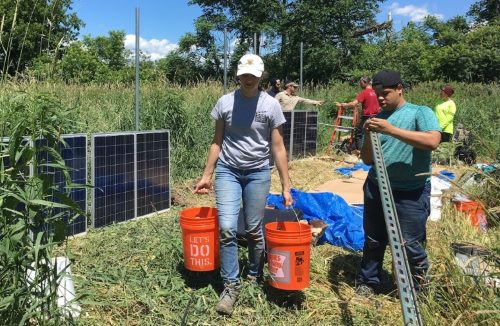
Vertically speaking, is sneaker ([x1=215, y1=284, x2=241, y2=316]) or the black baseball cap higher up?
the black baseball cap

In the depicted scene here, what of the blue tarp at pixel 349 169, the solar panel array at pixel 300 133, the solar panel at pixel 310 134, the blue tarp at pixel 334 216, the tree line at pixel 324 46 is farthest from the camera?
the tree line at pixel 324 46

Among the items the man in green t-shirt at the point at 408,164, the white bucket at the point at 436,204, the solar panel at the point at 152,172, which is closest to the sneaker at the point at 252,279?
the man in green t-shirt at the point at 408,164

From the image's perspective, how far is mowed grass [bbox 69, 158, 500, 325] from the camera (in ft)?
8.92

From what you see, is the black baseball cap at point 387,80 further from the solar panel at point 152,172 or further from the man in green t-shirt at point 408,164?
the solar panel at point 152,172

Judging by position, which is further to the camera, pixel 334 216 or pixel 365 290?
pixel 334 216

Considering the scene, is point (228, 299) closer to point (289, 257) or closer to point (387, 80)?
point (289, 257)

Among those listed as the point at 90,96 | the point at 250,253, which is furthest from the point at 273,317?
the point at 90,96

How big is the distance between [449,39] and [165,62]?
19.2 metres

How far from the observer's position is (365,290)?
3.60m

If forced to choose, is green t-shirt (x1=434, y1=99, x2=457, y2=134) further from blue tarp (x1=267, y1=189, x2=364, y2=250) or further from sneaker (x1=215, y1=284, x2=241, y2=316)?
sneaker (x1=215, y1=284, x2=241, y2=316)

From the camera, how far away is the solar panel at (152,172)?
18.0ft

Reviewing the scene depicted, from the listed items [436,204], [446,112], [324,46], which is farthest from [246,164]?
[324,46]

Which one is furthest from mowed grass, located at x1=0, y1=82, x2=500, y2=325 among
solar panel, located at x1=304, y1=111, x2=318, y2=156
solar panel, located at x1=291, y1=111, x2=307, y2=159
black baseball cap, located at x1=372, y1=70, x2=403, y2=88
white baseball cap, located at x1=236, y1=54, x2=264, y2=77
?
solar panel, located at x1=304, y1=111, x2=318, y2=156

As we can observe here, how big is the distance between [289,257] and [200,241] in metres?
0.67
